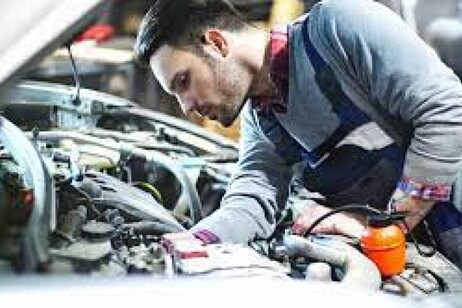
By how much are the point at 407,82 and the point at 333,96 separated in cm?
25

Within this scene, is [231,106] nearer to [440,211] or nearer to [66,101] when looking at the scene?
[440,211]

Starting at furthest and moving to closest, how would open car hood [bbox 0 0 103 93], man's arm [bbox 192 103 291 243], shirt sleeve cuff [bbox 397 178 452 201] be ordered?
man's arm [bbox 192 103 291 243]
shirt sleeve cuff [bbox 397 178 452 201]
open car hood [bbox 0 0 103 93]

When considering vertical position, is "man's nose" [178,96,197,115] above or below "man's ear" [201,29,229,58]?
below

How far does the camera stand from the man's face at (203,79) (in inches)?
87.0

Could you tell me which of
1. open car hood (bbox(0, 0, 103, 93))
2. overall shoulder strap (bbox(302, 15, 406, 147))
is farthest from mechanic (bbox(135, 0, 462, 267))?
open car hood (bbox(0, 0, 103, 93))

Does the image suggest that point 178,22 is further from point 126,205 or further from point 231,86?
point 126,205

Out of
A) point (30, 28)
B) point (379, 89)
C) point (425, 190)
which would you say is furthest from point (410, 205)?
point (30, 28)

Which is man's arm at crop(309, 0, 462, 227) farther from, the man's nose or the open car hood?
the open car hood

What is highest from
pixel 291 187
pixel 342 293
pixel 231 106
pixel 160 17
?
pixel 160 17

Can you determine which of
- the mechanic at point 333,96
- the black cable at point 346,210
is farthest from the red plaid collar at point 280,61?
the black cable at point 346,210

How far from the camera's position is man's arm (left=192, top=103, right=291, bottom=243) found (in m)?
2.44

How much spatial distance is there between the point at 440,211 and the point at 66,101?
4.87ft

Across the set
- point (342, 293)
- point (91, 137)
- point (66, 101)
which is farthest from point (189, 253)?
point (66, 101)

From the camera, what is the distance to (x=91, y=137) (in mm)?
2900
